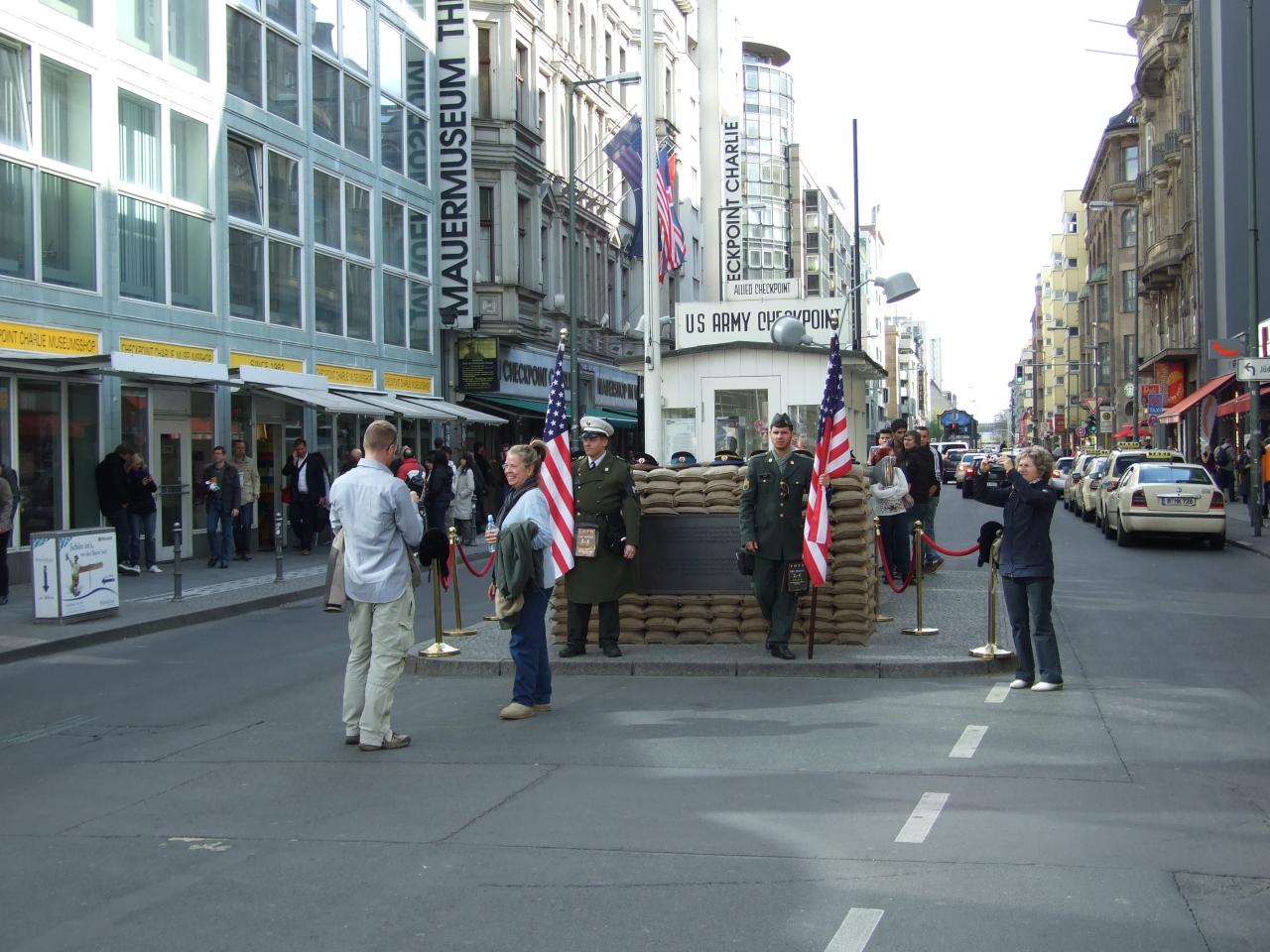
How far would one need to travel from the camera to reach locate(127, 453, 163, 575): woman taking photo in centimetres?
2011

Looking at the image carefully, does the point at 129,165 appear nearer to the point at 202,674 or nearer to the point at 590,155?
the point at 202,674

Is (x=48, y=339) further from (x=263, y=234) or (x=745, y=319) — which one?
(x=745, y=319)

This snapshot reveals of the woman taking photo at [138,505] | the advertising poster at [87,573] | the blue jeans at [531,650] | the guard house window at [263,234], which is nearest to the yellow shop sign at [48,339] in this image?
the woman taking photo at [138,505]

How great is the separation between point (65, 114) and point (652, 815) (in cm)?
1753

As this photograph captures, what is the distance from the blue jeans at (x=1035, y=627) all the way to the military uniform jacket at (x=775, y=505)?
5.58 ft

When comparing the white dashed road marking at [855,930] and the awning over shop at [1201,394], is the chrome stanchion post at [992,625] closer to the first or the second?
the white dashed road marking at [855,930]

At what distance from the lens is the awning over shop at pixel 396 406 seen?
27181mm

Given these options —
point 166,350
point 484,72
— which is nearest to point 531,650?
point 166,350

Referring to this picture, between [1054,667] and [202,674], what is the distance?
22.4 ft

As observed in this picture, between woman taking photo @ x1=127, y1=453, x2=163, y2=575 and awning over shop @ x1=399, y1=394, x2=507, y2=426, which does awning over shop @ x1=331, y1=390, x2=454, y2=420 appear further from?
woman taking photo @ x1=127, y1=453, x2=163, y2=575

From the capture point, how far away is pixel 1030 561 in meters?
9.95

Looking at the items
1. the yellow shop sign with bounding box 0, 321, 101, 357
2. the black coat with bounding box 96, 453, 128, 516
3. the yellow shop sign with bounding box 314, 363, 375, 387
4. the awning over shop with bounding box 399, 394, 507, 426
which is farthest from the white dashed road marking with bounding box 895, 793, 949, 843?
the awning over shop with bounding box 399, 394, 507, 426

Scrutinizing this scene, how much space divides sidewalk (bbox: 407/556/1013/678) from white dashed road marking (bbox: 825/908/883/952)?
18.9ft

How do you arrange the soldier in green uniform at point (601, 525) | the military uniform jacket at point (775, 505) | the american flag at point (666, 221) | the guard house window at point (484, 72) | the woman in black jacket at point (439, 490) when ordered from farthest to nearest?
the guard house window at point (484, 72) → the woman in black jacket at point (439, 490) → the american flag at point (666, 221) → the soldier in green uniform at point (601, 525) → the military uniform jacket at point (775, 505)
